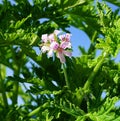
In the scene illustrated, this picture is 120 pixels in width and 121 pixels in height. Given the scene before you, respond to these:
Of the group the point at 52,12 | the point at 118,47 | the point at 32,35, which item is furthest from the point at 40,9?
the point at 118,47

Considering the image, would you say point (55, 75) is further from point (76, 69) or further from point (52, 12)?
point (52, 12)

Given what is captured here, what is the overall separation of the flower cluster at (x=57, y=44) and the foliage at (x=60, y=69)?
67 millimetres

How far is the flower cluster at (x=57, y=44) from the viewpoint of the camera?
3.14m

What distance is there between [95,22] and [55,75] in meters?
0.59

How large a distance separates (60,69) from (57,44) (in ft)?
2.13

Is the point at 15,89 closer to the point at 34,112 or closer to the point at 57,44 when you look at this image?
the point at 34,112

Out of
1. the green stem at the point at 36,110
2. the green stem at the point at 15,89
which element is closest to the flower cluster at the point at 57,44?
the green stem at the point at 36,110

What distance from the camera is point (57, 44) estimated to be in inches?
123

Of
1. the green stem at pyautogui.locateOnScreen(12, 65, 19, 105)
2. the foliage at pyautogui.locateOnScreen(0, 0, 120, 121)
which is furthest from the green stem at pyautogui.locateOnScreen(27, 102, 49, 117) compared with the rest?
the green stem at pyautogui.locateOnScreen(12, 65, 19, 105)

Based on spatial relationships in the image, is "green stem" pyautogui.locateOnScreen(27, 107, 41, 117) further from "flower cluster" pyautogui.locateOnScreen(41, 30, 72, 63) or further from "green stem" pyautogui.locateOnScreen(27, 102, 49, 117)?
"flower cluster" pyautogui.locateOnScreen(41, 30, 72, 63)

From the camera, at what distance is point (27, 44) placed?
126 inches

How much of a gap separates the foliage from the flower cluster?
67mm

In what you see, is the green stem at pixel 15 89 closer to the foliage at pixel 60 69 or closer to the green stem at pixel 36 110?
the foliage at pixel 60 69

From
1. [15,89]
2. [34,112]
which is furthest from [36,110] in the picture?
[15,89]
